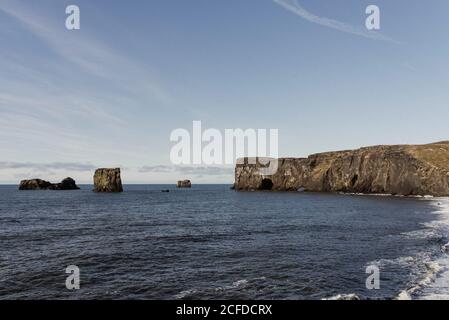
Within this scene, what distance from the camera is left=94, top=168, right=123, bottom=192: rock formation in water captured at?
187 m

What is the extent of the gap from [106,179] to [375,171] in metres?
125

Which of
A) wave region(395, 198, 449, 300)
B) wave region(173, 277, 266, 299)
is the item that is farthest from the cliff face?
wave region(173, 277, 266, 299)

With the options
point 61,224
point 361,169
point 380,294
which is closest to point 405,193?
point 361,169

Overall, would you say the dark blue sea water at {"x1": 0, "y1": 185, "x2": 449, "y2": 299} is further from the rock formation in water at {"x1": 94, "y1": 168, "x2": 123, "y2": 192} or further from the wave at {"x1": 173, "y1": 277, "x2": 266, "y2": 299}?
the rock formation in water at {"x1": 94, "y1": 168, "x2": 123, "y2": 192}

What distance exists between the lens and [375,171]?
144625 mm

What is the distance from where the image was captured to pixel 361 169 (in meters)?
150

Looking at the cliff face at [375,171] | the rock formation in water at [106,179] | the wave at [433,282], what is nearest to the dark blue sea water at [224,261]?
the wave at [433,282]

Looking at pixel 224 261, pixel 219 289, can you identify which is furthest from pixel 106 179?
pixel 219 289

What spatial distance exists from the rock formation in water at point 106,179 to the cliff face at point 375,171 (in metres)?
82.3

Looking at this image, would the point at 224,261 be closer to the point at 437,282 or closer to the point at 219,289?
the point at 219,289

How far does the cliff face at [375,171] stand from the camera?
12644cm

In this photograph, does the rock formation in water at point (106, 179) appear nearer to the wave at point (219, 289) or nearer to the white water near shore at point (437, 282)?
the white water near shore at point (437, 282)
